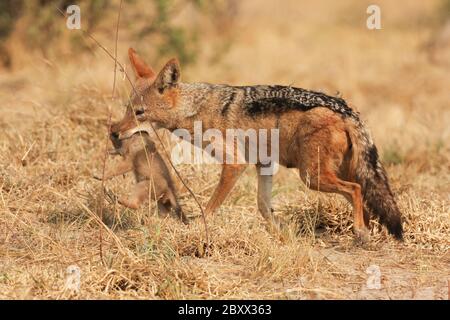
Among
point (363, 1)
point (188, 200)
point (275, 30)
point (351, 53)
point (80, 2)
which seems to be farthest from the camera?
point (363, 1)

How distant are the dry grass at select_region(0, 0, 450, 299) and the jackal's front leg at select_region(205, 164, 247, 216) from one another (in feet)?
0.37

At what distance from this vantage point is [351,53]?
16.2m

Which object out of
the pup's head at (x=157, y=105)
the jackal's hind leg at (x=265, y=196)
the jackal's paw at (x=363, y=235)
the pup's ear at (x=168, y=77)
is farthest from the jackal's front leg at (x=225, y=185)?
the jackal's paw at (x=363, y=235)

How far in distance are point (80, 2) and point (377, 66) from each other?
5.51m

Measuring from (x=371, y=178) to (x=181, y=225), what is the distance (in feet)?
4.89

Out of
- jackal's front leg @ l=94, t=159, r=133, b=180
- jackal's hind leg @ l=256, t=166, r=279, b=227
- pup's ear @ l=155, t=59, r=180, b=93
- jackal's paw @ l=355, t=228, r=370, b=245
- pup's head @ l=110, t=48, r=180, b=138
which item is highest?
pup's ear @ l=155, t=59, r=180, b=93

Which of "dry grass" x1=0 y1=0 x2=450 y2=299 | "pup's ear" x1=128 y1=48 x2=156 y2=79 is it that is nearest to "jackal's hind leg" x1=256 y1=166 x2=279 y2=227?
"dry grass" x1=0 y1=0 x2=450 y2=299

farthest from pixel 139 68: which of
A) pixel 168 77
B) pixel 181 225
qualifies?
pixel 181 225

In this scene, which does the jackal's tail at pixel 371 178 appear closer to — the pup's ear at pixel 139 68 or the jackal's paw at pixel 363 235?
the jackal's paw at pixel 363 235

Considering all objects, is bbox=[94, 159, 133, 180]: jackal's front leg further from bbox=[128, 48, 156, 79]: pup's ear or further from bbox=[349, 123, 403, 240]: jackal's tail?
bbox=[349, 123, 403, 240]: jackal's tail

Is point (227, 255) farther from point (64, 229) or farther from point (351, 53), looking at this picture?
point (351, 53)

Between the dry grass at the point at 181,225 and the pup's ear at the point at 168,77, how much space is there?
1.04 m

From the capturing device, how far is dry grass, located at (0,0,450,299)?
17.2 feet

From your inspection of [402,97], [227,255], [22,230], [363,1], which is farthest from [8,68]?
[363,1]
